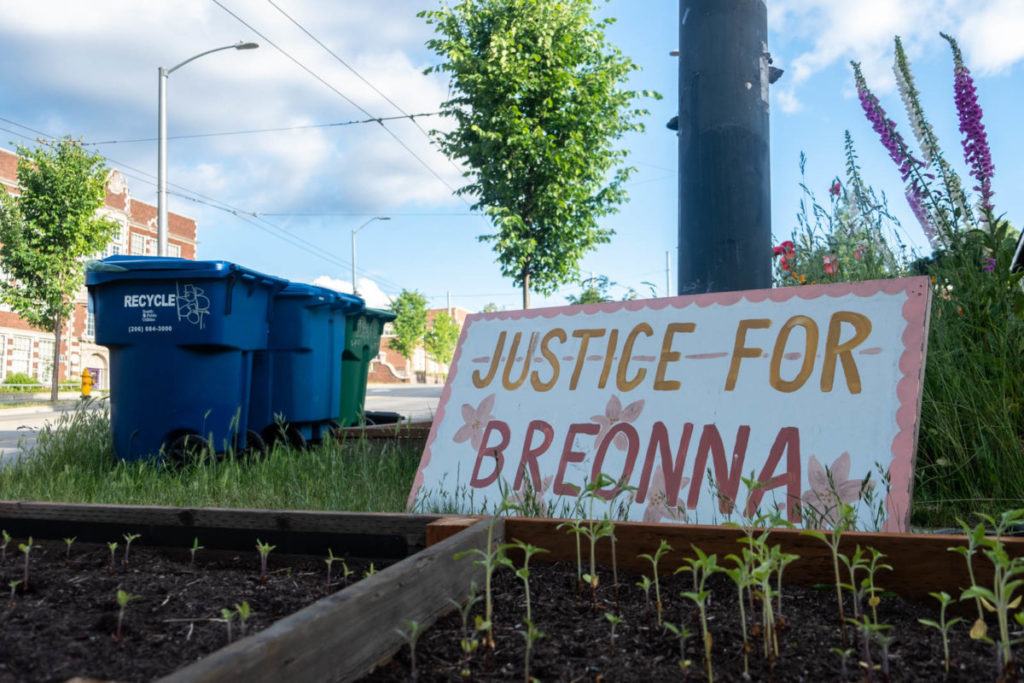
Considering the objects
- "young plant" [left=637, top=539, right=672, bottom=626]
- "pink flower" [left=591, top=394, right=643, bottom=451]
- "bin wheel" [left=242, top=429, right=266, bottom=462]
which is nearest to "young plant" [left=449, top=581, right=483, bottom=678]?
"young plant" [left=637, top=539, right=672, bottom=626]

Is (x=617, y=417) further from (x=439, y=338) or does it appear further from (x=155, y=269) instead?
(x=439, y=338)

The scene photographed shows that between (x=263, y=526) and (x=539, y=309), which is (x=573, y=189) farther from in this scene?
(x=263, y=526)

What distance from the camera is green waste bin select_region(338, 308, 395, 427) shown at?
6.15m

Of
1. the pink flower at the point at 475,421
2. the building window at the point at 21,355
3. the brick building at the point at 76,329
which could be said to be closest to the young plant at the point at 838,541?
the pink flower at the point at 475,421

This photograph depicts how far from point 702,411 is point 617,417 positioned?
0.30 meters

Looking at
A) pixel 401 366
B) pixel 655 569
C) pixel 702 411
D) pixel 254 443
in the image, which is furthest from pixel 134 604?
pixel 401 366

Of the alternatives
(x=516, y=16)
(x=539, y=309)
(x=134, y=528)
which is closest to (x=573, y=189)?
(x=516, y=16)

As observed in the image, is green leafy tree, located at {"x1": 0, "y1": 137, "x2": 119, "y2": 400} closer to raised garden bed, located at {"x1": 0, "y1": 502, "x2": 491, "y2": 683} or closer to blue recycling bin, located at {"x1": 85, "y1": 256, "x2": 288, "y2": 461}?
blue recycling bin, located at {"x1": 85, "y1": 256, "x2": 288, "y2": 461}

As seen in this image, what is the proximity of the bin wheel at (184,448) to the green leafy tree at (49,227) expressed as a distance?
17611 millimetres

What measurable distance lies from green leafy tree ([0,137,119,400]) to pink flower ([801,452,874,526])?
21309 millimetres

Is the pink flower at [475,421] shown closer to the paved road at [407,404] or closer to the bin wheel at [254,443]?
the bin wheel at [254,443]

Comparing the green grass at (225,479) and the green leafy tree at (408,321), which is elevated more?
the green leafy tree at (408,321)

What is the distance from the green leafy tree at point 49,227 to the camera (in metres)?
19.3

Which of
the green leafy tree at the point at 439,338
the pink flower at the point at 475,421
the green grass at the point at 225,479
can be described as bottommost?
the green grass at the point at 225,479
